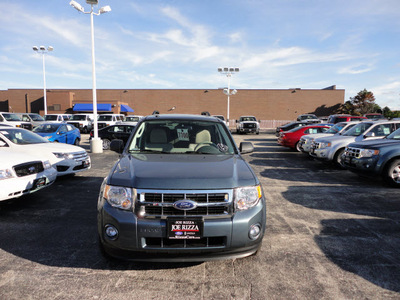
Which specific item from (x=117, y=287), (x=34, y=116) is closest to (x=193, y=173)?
(x=117, y=287)

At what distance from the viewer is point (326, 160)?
1054 centimetres

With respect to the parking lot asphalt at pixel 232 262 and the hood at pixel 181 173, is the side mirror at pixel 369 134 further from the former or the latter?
the hood at pixel 181 173

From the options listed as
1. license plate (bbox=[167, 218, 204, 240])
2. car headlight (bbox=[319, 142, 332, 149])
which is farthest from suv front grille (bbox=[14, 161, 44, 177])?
car headlight (bbox=[319, 142, 332, 149])

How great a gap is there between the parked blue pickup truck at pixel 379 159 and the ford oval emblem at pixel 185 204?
644 centimetres

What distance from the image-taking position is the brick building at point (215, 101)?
160ft

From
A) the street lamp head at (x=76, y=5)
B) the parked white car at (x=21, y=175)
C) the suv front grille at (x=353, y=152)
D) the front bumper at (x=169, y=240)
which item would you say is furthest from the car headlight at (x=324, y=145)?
the street lamp head at (x=76, y=5)

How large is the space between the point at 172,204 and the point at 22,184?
3663 mm

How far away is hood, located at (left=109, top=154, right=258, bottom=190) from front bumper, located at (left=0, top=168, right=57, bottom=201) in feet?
8.17

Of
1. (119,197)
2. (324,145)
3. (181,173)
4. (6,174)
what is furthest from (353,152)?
(6,174)

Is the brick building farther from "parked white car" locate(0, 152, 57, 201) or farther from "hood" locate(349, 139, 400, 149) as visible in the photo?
"parked white car" locate(0, 152, 57, 201)

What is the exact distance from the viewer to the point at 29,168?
5.47 metres

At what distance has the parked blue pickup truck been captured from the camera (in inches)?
287

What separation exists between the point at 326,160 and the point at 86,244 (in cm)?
910

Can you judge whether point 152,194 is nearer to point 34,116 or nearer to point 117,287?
point 117,287
